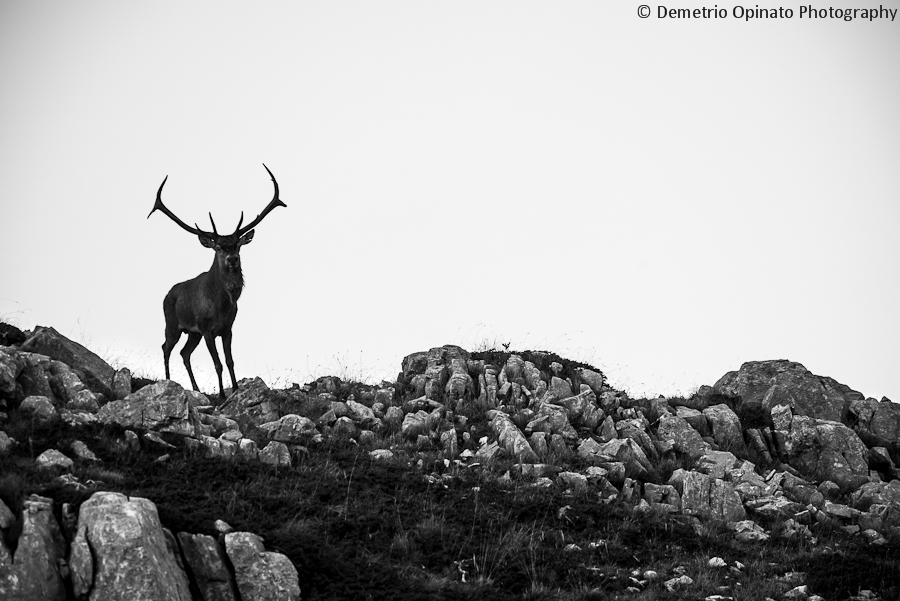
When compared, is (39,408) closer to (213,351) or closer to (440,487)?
(440,487)

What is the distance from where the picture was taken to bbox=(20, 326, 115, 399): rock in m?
16.2

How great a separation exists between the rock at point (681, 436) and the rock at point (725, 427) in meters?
0.76

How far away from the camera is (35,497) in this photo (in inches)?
374

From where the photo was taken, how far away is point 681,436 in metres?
17.8

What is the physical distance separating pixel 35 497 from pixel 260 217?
11634mm

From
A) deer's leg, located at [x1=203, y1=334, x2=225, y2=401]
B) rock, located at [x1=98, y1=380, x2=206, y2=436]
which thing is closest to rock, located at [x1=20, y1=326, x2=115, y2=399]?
rock, located at [x1=98, y1=380, x2=206, y2=436]

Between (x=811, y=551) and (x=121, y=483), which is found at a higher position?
(x=121, y=483)

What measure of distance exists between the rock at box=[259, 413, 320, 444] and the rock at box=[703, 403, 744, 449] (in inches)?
337

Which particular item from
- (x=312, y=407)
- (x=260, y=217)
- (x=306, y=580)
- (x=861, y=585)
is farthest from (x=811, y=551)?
(x=260, y=217)

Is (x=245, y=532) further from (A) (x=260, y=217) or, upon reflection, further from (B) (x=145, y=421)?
(A) (x=260, y=217)

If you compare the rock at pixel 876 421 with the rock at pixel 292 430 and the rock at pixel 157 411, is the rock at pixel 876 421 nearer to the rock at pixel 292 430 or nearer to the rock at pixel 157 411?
the rock at pixel 292 430

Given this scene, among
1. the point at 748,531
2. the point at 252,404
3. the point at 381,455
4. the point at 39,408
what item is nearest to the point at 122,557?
the point at 39,408

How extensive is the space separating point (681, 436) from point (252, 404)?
8705 millimetres

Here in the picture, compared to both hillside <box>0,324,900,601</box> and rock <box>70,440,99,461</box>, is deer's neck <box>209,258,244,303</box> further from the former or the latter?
rock <box>70,440,99,461</box>
